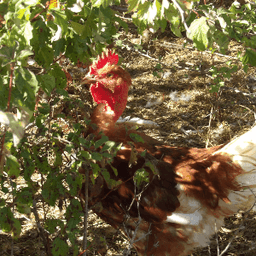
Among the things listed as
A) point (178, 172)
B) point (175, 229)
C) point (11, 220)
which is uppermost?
point (11, 220)

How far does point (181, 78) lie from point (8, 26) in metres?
4.85

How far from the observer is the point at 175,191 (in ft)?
8.60

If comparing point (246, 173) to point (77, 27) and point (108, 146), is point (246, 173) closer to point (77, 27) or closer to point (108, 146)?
point (108, 146)

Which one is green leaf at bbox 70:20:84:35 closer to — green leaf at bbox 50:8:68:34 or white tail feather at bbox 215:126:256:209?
green leaf at bbox 50:8:68:34

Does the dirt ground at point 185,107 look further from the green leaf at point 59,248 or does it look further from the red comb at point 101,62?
the green leaf at point 59,248

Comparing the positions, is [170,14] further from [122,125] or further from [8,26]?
[122,125]

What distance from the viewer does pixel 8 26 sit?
120 centimetres

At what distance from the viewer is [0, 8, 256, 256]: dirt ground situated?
10.3 feet

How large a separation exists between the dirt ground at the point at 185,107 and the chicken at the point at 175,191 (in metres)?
0.57

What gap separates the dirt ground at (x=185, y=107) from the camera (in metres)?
3.14

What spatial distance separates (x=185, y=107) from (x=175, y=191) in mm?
2652

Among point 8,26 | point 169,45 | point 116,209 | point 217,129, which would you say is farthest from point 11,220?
point 169,45

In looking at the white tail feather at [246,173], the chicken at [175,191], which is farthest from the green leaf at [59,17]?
the white tail feather at [246,173]

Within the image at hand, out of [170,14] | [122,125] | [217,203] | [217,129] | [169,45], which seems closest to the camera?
[170,14]
